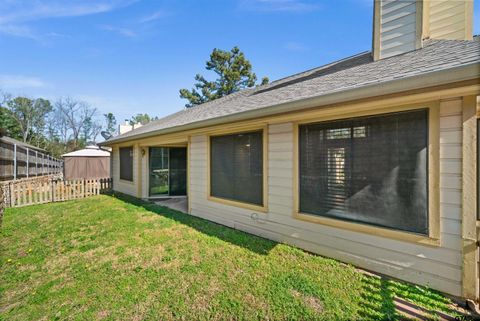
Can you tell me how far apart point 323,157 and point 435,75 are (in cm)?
173

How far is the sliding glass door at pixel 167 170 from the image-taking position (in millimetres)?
9578

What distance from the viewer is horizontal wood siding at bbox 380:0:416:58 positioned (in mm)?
4355

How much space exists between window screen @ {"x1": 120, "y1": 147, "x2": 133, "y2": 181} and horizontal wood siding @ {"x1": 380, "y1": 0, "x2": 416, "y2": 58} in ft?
32.9

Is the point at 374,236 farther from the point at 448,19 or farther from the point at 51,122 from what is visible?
the point at 51,122

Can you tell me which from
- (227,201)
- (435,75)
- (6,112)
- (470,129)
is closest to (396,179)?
(470,129)

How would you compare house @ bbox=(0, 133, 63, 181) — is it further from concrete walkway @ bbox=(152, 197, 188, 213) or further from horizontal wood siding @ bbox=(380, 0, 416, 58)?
horizontal wood siding @ bbox=(380, 0, 416, 58)

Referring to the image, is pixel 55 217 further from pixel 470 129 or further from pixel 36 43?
pixel 470 129

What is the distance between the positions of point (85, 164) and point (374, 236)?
23.6m

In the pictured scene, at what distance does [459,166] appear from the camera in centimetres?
265

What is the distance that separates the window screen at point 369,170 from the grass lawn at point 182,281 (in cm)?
83

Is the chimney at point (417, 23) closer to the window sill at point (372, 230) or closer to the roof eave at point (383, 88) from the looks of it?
the roof eave at point (383, 88)

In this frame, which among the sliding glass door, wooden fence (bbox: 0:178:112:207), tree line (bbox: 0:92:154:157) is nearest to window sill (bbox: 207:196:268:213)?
the sliding glass door

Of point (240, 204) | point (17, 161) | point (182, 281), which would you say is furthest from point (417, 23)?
point (17, 161)

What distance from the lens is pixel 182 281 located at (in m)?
3.21
